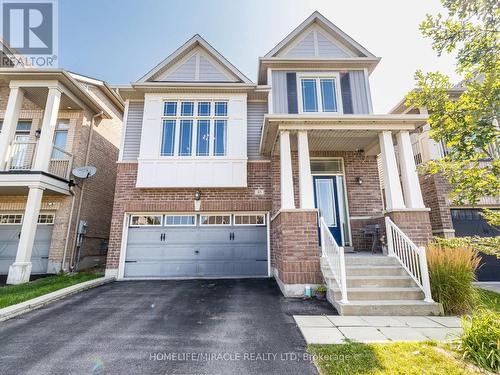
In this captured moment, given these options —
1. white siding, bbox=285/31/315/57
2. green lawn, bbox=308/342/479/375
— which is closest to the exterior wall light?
green lawn, bbox=308/342/479/375

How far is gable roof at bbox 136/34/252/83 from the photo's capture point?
884cm

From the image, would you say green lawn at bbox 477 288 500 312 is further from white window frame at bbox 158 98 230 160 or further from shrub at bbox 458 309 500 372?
white window frame at bbox 158 98 230 160

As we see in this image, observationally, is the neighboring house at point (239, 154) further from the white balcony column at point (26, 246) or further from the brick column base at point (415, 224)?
the white balcony column at point (26, 246)

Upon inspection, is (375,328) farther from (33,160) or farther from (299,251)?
(33,160)

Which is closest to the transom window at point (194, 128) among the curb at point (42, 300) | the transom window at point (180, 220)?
the transom window at point (180, 220)

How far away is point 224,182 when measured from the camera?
7.98m

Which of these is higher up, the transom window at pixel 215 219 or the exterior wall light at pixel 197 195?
the exterior wall light at pixel 197 195

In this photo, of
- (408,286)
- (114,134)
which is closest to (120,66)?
(114,134)

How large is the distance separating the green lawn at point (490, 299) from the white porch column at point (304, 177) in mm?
3832

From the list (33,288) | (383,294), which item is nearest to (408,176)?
(383,294)

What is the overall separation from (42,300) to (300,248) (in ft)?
18.4

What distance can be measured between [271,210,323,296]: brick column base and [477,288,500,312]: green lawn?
3.24 meters

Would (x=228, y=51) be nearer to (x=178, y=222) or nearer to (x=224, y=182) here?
(x=224, y=182)

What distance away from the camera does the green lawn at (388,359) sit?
2469mm
